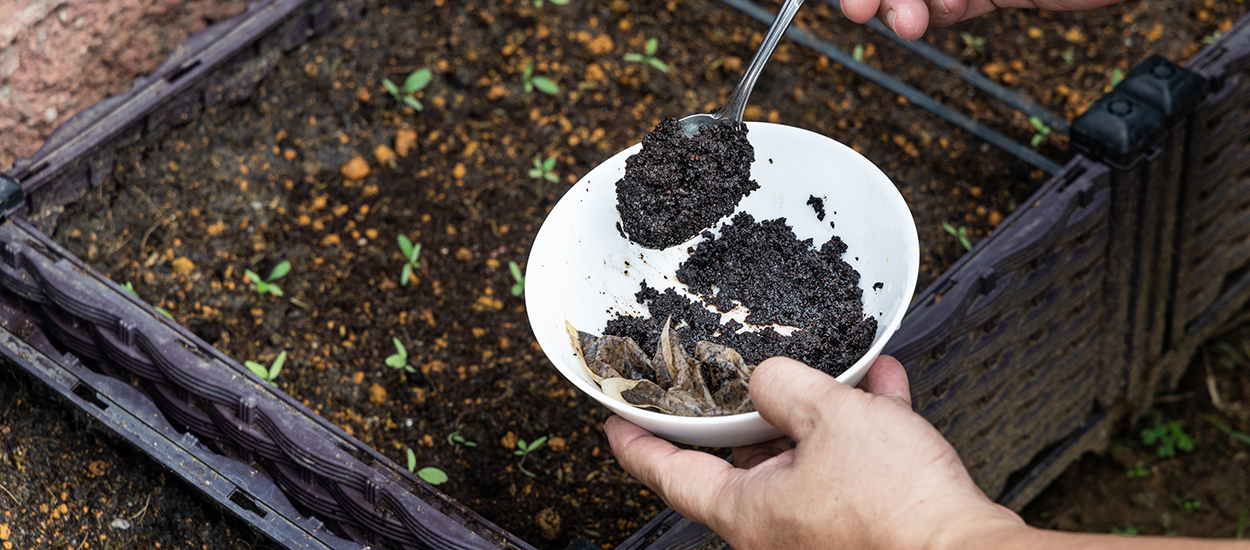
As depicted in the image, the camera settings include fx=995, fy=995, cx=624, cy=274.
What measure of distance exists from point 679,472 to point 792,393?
229mm

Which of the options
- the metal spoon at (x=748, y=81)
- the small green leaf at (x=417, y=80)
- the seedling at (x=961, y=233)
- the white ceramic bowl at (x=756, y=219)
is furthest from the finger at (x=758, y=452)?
the small green leaf at (x=417, y=80)

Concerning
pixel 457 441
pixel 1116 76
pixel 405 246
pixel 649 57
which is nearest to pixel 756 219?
pixel 457 441

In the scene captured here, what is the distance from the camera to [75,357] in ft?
6.64

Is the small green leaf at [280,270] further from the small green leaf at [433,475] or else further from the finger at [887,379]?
the finger at [887,379]

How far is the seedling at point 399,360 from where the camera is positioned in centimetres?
Answer: 237

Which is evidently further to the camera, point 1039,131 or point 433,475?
point 1039,131

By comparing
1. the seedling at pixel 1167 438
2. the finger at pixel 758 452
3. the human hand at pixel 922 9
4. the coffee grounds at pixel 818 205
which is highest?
the human hand at pixel 922 9

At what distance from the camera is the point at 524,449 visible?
231 centimetres

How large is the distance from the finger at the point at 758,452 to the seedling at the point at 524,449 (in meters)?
0.72

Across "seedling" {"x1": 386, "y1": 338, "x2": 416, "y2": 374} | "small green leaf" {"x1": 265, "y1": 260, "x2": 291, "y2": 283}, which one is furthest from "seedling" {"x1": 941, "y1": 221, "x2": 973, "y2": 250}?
"small green leaf" {"x1": 265, "y1": 260, "x2": 291, "y2": 283}

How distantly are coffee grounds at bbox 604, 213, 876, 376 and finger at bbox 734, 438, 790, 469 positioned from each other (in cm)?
15

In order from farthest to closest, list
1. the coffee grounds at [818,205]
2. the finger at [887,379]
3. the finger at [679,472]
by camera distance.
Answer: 1. the coffee grounds at [818,205]
2. the finger at [887,379]
3. the finger at [679,472]

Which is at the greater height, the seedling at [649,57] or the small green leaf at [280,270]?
the seedling at [649,57]

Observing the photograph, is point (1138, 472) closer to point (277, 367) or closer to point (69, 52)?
point (277, 367)
